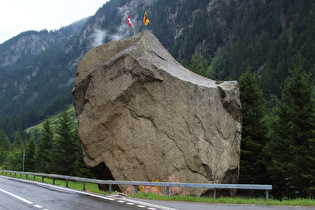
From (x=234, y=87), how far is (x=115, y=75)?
24.6ft

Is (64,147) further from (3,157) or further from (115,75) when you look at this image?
(3,157)

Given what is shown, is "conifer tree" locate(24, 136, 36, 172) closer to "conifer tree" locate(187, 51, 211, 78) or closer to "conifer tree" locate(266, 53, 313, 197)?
"conifer tree" locate(187, 51, 211, 78)

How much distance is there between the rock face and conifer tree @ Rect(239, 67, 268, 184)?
4.95m

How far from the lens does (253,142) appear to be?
21.5 m

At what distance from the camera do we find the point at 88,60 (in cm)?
1919

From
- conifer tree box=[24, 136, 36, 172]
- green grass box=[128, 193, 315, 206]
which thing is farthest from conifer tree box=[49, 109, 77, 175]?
green grass box=[128, 193, 315, 206]

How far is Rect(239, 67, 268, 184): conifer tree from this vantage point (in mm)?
21422

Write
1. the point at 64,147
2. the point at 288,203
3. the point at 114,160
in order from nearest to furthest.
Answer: the point at 288,203
the point at 114,160
the point at 64,147

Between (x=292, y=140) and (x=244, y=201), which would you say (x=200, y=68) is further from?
(x=244, y=201)

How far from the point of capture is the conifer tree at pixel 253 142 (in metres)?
21.4

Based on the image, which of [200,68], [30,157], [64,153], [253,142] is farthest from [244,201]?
[30,157]

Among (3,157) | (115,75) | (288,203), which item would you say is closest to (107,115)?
(115,75)

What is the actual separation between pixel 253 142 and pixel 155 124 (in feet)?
31.4

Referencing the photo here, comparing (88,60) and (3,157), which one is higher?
(88,60)
